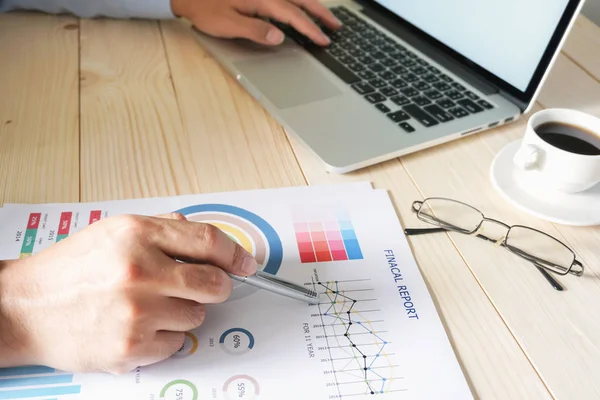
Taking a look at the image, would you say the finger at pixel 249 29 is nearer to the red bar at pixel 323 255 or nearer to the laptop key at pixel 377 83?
the laptop key at pixel 377 83

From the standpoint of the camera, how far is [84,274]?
47 centimetres

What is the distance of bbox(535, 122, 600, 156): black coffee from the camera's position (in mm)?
660

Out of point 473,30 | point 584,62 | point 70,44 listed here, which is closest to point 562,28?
point 473,30

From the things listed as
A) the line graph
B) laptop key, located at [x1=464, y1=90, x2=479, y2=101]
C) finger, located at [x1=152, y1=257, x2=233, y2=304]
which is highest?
finger, located at [x1=152, y1=257, x2=233, y2=304]

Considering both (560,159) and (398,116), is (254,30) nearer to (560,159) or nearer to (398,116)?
(398,116)

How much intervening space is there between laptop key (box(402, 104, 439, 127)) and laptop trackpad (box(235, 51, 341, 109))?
0.33ft

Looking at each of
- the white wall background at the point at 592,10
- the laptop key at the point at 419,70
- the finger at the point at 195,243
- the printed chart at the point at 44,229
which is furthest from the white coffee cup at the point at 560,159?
the white wall background at the point at 592,10

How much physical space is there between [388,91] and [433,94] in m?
0.06

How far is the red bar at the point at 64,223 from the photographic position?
0.58 meters

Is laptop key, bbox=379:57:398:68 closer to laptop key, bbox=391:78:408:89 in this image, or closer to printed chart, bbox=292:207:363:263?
laptop key, bbox=391:78:408:89

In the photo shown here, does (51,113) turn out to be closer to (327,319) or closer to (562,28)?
(327,319)

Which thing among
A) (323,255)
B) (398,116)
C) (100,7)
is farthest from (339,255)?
(100,7)

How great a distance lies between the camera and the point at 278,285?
1.72 ft

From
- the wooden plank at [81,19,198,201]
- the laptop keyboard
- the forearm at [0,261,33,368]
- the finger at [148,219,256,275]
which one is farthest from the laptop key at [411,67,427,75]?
the forearm at [0,261,33,368]
